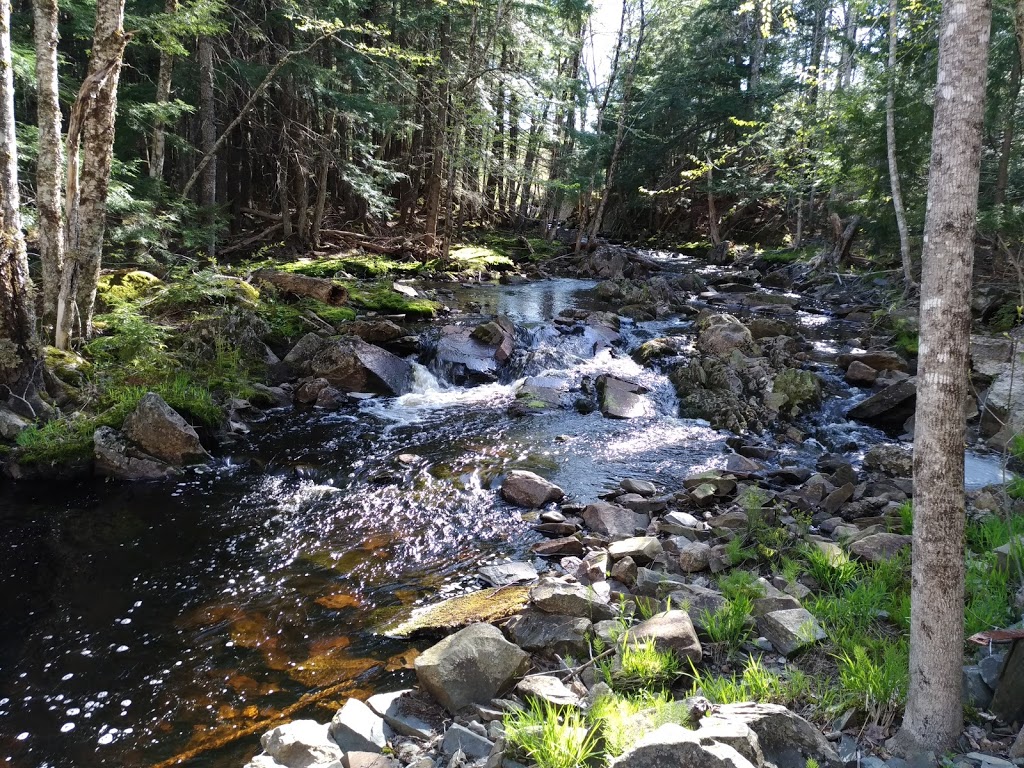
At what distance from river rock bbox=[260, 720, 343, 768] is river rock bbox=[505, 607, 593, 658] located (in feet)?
4.85

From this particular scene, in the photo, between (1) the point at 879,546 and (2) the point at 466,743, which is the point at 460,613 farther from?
(1) the point at 879,546

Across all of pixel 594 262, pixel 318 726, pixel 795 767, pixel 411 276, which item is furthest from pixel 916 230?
pixel 318 726

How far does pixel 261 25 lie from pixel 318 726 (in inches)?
785

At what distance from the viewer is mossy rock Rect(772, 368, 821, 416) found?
34.2 ft

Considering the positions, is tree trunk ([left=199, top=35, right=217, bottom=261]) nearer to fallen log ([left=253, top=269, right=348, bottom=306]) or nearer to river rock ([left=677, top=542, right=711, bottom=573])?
fallen log ([left=253, top=269, right=348, bottom=306])

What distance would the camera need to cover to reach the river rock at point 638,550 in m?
5.66

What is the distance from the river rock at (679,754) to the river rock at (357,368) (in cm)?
913

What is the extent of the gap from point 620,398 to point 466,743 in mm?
8073

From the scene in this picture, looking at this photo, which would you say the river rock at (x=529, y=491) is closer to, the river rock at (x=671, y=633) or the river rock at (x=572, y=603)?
the river rock at (x=572, y=603)

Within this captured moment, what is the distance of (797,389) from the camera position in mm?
10531

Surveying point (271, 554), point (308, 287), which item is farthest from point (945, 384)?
point (308, 287)

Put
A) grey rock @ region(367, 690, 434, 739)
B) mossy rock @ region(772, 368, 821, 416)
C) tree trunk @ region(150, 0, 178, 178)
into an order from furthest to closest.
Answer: tree trunk @ region(150, 0, 178, 178), mossy rock @ region(772, 368, 821, 416), grey rock @ region(367, 690, 434, 739)

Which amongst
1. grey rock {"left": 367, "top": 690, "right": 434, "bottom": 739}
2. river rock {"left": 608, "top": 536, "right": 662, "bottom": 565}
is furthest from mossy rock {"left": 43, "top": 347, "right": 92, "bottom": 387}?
river rock {"left": 608, "top": 536, "right": 662, "bottom": 565}

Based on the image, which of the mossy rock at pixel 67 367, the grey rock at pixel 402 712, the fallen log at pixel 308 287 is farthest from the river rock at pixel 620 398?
the mossy rock at pixel 67 367
